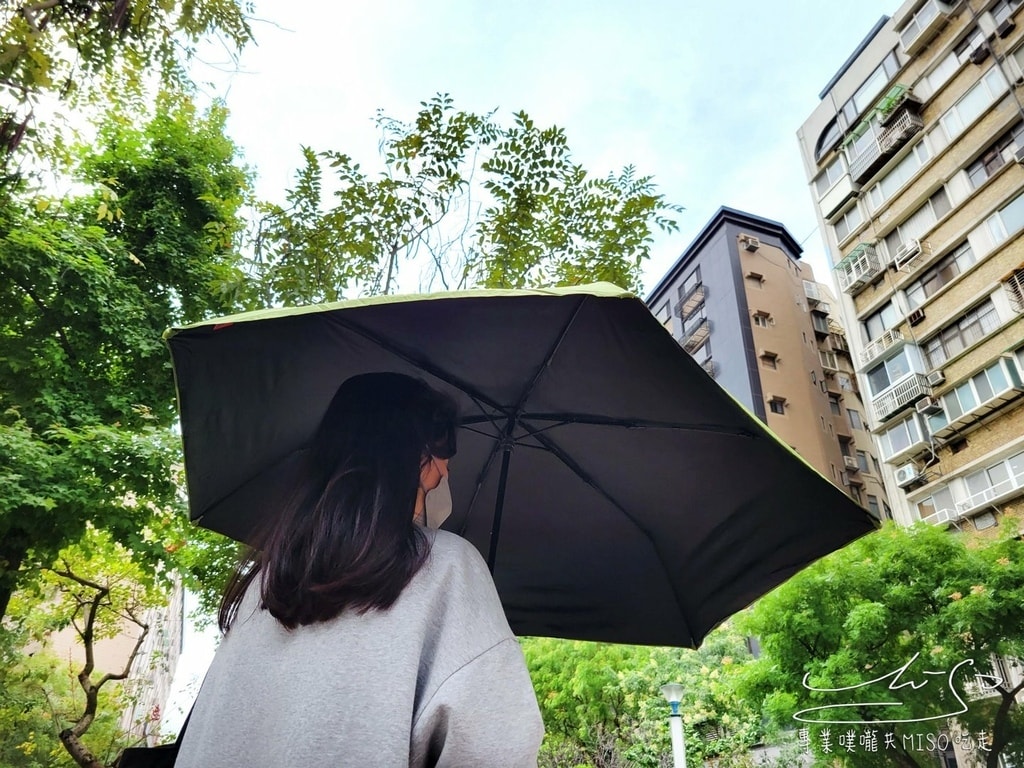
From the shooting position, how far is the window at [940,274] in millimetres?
16656

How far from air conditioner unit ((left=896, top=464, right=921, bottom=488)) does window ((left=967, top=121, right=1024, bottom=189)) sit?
709cm

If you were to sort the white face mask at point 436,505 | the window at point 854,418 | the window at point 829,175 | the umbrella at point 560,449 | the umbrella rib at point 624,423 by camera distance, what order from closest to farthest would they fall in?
1. the white face mask at point 436,505
2. the umbrella at point 560,449
3. the umbrella rib at point 624,423
4. the window at point 829,175
5. the window at point 854,418

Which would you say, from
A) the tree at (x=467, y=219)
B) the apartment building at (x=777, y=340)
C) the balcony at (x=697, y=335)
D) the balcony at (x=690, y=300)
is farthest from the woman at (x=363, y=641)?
the balcony at (x=690, y=300)

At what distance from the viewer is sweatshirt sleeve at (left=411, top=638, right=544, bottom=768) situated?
776mm

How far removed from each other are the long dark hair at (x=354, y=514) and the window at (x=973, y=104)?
20106 millimetres

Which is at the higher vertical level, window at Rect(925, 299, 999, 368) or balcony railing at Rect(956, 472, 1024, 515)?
window at Rect(925, 299, 999, 368)

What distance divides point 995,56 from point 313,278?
18820 mm

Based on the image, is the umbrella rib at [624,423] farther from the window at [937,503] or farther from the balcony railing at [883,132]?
the balcony railing at [883,132]

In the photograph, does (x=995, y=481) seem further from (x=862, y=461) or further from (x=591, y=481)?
(x=591, y=481)

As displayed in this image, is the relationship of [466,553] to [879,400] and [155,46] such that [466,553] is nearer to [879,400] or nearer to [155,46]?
[155,46]

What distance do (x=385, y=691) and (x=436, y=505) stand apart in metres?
0.42

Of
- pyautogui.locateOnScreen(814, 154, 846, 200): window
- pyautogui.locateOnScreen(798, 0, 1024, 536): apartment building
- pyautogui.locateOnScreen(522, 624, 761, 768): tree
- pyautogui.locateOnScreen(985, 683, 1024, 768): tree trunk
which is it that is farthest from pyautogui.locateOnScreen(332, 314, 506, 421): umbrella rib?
pyautogui.locateOnScreen(814, 154, 846, 200): window

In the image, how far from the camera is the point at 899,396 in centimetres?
1755

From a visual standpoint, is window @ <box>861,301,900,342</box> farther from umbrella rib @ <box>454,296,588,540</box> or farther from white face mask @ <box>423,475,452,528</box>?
white face mask @ <box>423,475,452,528</box>
